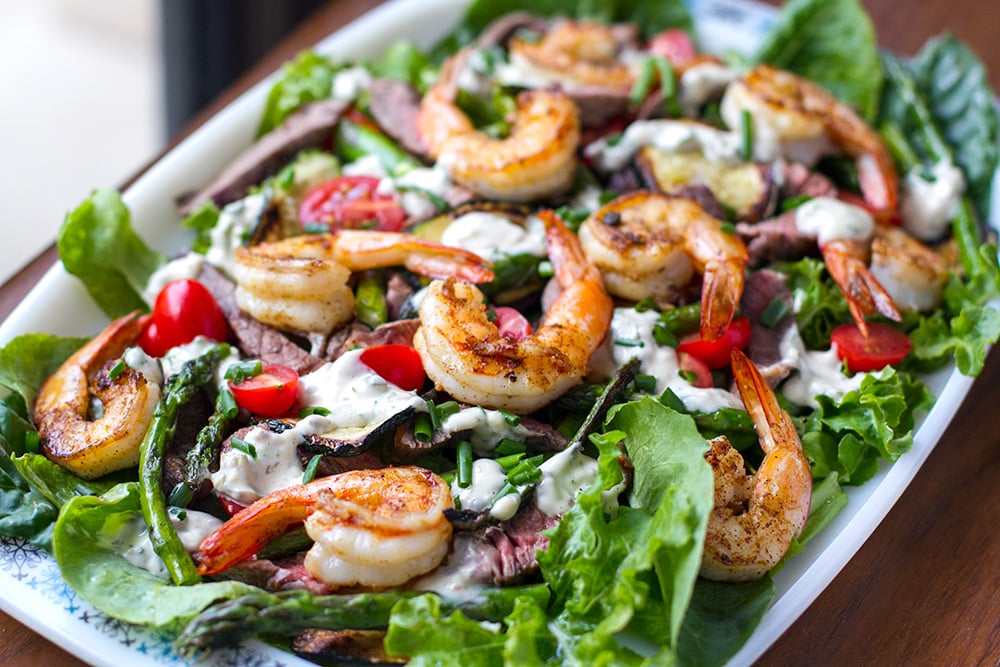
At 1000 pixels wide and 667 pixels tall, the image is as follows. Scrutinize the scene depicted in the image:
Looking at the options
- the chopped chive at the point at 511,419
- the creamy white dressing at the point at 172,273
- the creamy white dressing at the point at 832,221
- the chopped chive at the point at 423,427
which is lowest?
the creamy white dressing at the point at 832,221

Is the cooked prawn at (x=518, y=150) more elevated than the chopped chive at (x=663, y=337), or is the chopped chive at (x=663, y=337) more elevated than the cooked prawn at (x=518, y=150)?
the cooked prawn at (x=518, y=150)

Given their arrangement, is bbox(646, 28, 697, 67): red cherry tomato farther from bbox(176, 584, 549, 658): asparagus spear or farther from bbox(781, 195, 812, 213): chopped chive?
bbox(176, 584, 549, 658): asparagus spear

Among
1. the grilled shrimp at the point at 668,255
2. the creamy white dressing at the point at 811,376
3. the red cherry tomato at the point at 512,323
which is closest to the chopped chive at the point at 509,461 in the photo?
the red cherry tomato at the point at 512,323

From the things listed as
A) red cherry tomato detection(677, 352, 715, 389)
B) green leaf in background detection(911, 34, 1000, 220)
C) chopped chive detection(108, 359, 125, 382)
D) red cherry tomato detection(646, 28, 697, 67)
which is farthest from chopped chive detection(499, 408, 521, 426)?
green leaf in background detection(911, 34, 1000, 220)

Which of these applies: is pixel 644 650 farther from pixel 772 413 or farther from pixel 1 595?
pixel 1 595

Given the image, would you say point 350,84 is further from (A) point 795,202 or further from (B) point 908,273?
(B) point 908,273

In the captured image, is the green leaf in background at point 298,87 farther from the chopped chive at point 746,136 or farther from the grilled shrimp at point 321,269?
the chopped chive at point 746,136
